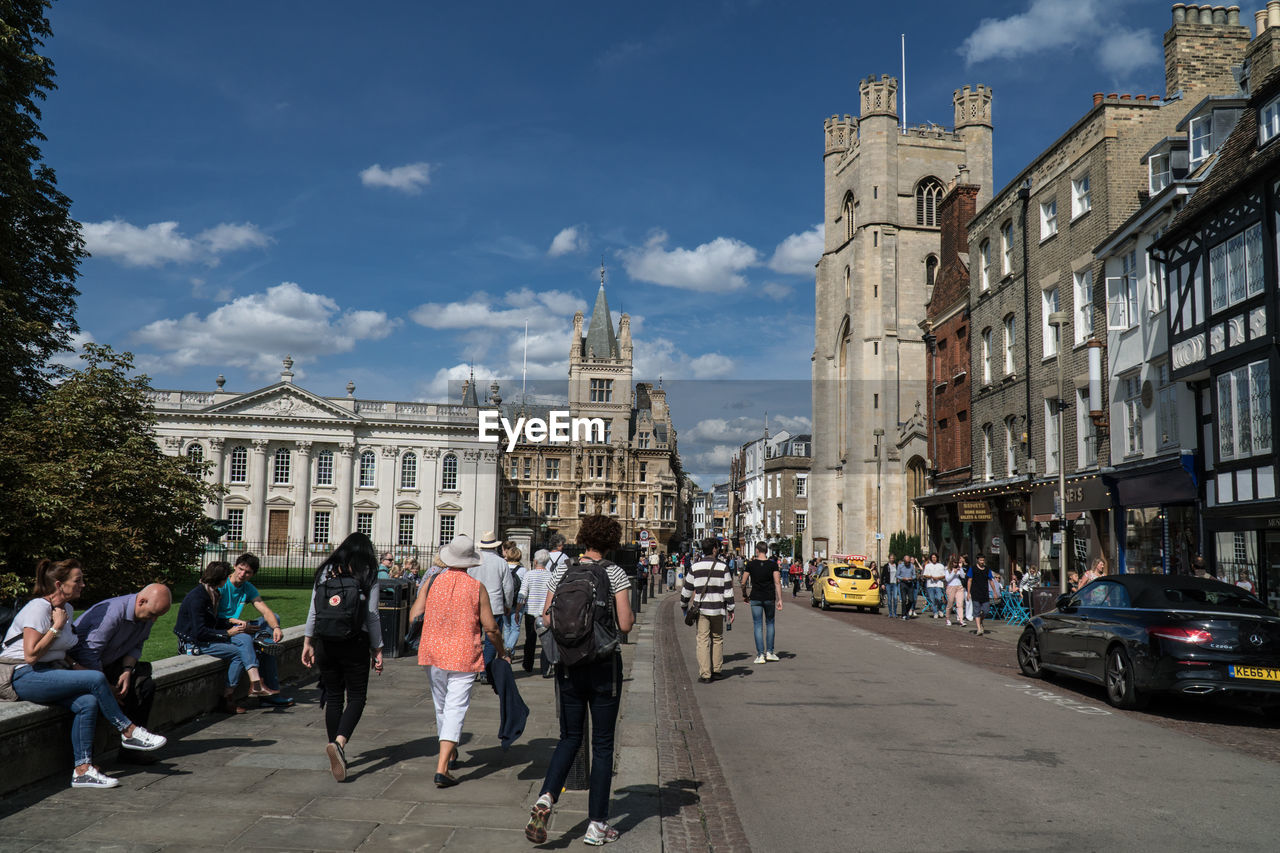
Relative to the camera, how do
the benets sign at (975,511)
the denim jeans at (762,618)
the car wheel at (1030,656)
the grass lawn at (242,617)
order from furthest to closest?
the benets sign at (975,511) → the denim jeans at (762,618) → the car wheel at (1030,656) → the grass lawn at (242,617)

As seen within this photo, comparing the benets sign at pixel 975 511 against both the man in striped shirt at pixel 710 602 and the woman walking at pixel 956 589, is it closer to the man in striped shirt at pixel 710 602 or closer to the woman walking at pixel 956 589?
the woman walking at pixel 956 589

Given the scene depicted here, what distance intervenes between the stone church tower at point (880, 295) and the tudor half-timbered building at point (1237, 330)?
34286 mm

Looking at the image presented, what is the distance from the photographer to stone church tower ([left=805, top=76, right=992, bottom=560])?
56.9 metres

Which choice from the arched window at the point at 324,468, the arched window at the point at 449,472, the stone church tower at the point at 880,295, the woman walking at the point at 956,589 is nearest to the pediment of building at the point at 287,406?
the arched window at the point at 324,468

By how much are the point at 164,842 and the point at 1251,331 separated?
18.8 meters

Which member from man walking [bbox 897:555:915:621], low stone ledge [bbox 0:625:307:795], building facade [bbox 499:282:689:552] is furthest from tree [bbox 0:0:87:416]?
building facade [bbox 499:282:689:552]

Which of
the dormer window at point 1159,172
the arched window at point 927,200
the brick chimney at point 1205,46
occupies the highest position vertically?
the arched window at point 927,200

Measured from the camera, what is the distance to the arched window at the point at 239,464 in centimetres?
7238

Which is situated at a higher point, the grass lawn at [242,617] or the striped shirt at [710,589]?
the striped shirt at [710,589]

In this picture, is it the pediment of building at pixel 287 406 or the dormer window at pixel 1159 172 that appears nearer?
the dormer window at pixel 1159 172

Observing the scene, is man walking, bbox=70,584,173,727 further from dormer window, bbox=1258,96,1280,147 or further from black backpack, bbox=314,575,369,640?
dormer window, bbox=1258,96,1280,147

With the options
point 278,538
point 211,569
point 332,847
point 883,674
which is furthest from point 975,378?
point 278,538

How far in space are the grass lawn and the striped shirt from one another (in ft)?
18.6

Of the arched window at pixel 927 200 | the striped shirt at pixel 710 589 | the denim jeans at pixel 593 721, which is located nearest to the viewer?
the denim jeans at pixel 593 721
